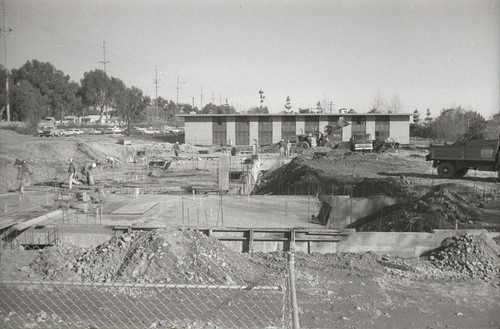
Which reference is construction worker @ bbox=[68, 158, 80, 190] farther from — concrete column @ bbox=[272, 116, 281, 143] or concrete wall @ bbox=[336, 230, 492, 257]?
concrete column @ bbox=[272, 116, 281, 143]

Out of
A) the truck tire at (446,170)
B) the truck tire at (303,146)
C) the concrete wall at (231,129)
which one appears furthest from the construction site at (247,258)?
the concrete wall at (231,129)

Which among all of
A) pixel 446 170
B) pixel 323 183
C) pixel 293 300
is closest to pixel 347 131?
pixel 446 170

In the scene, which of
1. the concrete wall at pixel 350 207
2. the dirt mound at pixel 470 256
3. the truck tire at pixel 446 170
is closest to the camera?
the dirt mound at pixel 470 256

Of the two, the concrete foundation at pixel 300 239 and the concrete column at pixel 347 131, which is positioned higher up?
the concrete column at pixel 347 131

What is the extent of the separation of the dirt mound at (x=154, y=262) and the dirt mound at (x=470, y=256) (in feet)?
14.6

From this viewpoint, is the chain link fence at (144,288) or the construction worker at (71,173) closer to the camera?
the chain link fence at (144,288)

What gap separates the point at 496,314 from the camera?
8.52 metres

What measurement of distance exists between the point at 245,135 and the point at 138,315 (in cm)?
4027

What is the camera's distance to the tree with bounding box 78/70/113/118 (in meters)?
81.4

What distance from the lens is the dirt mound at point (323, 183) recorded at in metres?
17.8

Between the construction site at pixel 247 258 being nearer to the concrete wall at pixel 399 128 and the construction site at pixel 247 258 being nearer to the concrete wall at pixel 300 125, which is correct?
the concrete wall at pixel 399 128

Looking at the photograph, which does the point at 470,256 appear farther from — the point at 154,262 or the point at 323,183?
the point at 323,183

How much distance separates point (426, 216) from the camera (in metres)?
13.0

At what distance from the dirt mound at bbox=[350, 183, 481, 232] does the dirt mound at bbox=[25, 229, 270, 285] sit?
16.7ft
